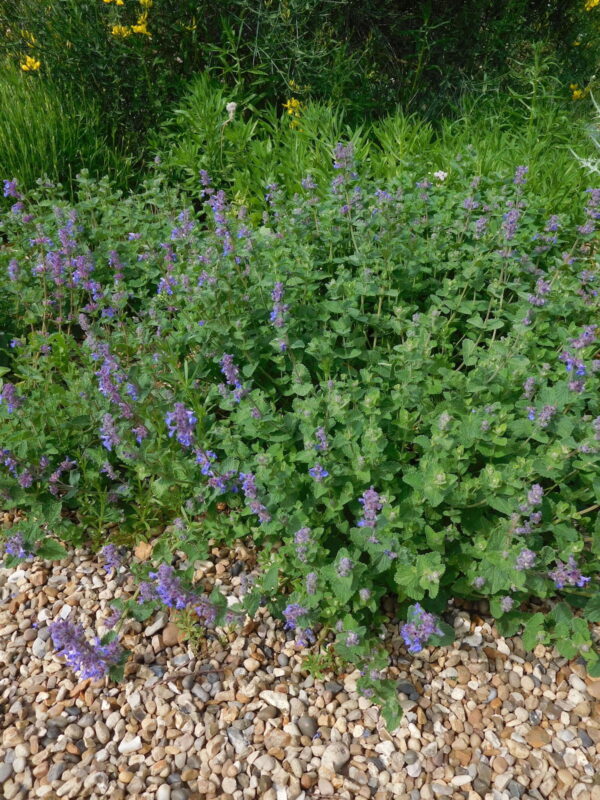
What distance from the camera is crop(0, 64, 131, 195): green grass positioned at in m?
4.34

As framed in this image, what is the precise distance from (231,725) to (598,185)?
3.45 meters

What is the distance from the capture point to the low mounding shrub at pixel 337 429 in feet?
6.34

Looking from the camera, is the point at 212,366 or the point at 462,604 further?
the point at 212,366

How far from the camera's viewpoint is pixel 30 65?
5.21 m

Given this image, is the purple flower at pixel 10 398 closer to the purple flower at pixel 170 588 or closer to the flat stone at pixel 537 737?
the purple flower at pixel 170 588

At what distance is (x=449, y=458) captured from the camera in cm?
206

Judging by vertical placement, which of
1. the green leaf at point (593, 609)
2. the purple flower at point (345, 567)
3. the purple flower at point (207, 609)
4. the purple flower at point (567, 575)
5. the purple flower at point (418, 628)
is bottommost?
the purple flower at point (207, 609)

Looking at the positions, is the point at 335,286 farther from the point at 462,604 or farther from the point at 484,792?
the point at 484,792

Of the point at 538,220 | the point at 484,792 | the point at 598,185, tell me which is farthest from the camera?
the point at 598,185

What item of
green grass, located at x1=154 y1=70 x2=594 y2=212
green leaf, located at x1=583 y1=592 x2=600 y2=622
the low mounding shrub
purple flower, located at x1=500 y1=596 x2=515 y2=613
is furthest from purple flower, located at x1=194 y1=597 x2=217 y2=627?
green grass, located at x1=154 y1=70 x2=594 y2=212

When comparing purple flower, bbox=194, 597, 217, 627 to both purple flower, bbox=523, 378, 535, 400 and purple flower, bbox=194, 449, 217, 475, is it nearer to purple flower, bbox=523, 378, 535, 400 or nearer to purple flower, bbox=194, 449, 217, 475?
purple flower, bbox=194, 449, 217, 475

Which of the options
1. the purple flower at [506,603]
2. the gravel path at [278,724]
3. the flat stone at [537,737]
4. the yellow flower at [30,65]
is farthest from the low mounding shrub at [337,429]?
the yellow flower at [30,65]

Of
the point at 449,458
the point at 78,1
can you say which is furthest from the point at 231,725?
the point at 78,1

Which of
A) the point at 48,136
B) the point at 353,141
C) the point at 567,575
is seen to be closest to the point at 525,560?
the point at 567,575
